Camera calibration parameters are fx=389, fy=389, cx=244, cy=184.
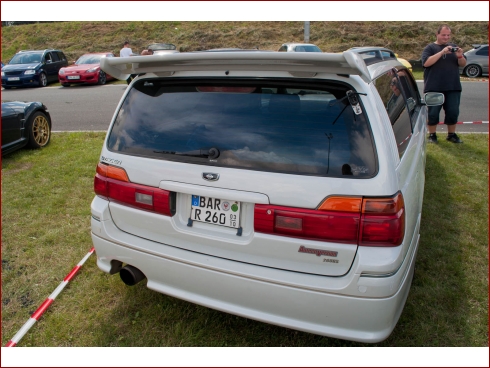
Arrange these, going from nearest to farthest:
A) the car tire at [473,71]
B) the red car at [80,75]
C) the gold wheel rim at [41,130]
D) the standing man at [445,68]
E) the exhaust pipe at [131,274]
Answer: the exhaust pipe at [131,274] → the standing man at [445,68] → the gold wheel rim at [41,130] → the red car at [80,75] → the car tire at [473,71]

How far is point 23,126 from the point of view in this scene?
6.57 meters

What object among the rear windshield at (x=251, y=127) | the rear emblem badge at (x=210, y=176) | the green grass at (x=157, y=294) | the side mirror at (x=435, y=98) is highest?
the rear windshield at (x=251, y=127)

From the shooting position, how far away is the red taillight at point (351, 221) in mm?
2010

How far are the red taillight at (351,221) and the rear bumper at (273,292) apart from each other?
0.70ft

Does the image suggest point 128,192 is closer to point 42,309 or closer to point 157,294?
point 157,294

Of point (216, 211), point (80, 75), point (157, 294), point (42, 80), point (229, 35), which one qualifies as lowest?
point (157, 294)

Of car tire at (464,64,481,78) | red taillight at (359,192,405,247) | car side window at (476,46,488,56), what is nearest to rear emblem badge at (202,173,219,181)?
red taillight at (359,192,405,247)

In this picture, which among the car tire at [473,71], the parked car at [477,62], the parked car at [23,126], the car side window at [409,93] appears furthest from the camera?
the car tire at [473,71]

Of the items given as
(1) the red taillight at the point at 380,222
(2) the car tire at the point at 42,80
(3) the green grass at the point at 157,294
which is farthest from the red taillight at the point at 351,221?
(2) the car tire at the point at 42,80

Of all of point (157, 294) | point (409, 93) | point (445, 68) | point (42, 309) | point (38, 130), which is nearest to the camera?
point (42, 309)

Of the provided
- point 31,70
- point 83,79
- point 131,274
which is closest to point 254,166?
point 131,274

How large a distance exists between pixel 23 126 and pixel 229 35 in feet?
79.8

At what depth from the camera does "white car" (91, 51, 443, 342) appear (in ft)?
6.69

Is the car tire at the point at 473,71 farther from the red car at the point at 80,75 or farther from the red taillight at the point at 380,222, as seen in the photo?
the red taillight at the point at 380,222
